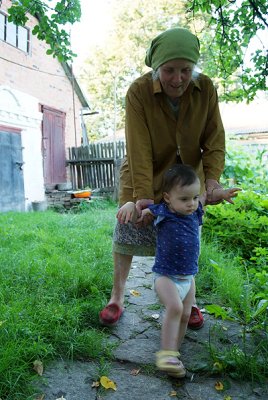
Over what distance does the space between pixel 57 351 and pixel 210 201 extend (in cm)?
126

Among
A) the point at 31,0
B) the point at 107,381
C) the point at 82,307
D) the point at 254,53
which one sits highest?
the point at 31,0

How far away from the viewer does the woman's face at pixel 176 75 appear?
6.34 ft

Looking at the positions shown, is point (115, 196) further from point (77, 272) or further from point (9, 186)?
point (77, 272)

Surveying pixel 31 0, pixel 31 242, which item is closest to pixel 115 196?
pixel 31 242

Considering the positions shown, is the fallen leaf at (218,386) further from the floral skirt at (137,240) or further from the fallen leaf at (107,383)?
the floral skirt at (137,240)

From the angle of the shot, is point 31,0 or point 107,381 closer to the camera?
point 107,381

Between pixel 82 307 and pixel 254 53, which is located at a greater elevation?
pixel 254 53

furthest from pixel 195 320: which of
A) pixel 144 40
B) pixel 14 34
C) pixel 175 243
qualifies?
pixel 144 40

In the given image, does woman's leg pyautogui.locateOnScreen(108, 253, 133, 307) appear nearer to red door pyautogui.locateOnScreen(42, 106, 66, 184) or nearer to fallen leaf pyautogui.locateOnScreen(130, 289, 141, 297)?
fallen leaf pyautogui.locateOnScreen(130, 289, 141, 297)

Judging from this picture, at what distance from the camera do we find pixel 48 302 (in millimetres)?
2570

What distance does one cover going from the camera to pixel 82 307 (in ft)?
8.31

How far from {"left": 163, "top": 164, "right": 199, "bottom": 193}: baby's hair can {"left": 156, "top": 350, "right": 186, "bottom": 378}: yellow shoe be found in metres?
0.86

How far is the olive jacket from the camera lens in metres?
2.14

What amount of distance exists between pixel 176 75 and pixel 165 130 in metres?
0.35
